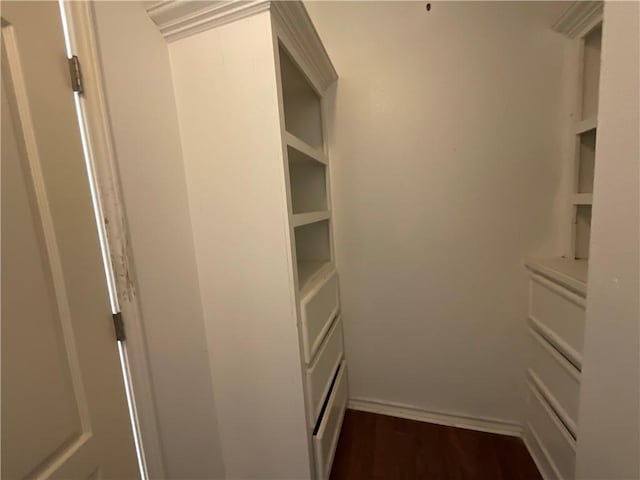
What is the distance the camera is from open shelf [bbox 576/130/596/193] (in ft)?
4.01

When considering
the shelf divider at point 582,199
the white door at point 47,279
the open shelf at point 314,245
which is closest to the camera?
the white door at point 47,279

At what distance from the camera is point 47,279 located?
0.61m

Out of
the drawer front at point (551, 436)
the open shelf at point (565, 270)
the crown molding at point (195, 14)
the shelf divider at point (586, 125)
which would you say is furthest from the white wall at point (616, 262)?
the crown molding at point (195, 14)

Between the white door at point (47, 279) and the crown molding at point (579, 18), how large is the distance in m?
1.75

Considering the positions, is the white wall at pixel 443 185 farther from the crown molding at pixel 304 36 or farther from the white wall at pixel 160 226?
the white wall at pixel 160 226

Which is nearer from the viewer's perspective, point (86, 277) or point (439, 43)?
point (86, 277)

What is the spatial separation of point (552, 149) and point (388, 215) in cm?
81

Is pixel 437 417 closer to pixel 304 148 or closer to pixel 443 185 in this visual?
pixel 443 185

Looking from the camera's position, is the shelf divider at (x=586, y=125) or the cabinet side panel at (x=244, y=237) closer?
the cabinet side panel at (x=244, y=237)

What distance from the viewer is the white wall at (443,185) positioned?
1.27 m

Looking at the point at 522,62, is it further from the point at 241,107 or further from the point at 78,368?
the point at 78,368

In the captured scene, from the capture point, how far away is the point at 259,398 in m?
1.05

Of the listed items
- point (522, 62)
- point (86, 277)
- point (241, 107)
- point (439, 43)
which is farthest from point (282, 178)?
point (522, 62)

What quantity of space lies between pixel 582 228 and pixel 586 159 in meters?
0.32
